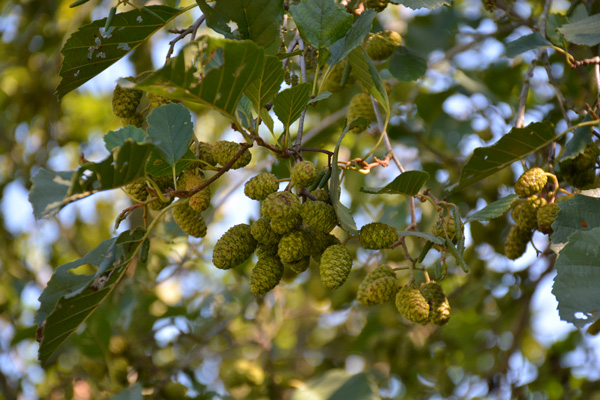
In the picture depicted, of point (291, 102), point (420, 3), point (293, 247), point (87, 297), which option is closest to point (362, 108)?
point (420, 3)

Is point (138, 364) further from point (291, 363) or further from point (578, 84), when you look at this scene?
point (578, 84)

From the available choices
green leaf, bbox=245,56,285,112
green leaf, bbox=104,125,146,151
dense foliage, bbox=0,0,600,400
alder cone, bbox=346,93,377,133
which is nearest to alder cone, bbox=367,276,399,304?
dense foliage, bbox=0,0,600,400

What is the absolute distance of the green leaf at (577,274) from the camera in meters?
1.06

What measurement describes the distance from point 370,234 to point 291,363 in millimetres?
2055

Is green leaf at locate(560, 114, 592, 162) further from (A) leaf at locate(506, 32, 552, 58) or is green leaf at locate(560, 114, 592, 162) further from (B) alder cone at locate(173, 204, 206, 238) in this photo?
(B) alder cone at locate(173, 204, 206, 238)

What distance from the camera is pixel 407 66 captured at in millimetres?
1670

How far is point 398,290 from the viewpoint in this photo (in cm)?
125

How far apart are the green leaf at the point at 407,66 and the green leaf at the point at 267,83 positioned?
67 centimetres

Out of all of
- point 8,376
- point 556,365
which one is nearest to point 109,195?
point 8,376

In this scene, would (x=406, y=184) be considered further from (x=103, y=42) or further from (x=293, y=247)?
(x=103, y=42)

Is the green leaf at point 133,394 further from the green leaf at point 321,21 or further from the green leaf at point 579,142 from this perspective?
the green leaf at point 579,142

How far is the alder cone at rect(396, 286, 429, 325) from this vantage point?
3.75 feet

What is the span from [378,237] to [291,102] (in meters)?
0.30

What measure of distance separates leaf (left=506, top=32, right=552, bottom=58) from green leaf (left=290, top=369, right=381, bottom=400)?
91 cm
